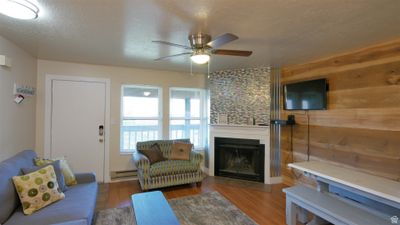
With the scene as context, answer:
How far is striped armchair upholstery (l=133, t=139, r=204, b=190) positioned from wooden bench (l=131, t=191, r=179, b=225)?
0.88 meters

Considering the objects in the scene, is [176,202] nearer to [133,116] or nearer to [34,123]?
[133,116]

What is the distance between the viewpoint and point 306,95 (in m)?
3.35

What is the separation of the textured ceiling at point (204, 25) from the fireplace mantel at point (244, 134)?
149 centimetres

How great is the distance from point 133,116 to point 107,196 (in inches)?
61.6

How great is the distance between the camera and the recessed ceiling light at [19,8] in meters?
1.48

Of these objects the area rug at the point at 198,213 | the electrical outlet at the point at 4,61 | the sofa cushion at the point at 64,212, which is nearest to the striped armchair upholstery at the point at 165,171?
the area rug at the point at 198,213

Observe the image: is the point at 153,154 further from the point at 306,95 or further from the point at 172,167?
the point at 306,95

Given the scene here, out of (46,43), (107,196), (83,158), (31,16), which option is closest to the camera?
(31,16)

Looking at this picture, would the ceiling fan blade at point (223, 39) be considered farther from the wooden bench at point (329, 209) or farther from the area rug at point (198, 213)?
the area rug at point (198, 213)

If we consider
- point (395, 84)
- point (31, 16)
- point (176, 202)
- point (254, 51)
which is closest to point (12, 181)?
point (31, 16)

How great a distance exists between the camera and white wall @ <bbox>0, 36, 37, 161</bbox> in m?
2.44

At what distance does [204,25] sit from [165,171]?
240cm

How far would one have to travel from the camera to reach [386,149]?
2.43 meters

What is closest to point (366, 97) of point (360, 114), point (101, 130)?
point (360, 114)
